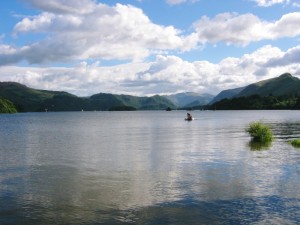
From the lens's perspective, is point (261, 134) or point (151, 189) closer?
point (151, 189)

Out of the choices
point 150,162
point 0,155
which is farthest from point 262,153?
point 0,155

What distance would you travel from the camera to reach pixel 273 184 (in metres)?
33.3

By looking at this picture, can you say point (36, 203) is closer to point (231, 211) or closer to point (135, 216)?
point (135, 216)

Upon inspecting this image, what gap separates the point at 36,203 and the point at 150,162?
2192 cm

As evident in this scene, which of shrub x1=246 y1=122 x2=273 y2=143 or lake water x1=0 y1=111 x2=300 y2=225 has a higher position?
shrub x1=246 y1=122 x2=273 y2=143

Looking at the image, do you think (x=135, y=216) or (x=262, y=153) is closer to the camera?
(x=135, y=216)

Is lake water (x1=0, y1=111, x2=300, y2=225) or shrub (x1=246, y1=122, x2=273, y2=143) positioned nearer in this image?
lake water (x1=0, y1=111, x2=300, y2=225)

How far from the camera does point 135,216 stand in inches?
951

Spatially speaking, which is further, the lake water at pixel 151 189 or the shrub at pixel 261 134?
the shrub at pixel 261 134

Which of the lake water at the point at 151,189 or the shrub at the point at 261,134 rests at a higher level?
the shrub at the point at 261,134

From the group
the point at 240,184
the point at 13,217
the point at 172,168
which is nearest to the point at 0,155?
the point at 172,168

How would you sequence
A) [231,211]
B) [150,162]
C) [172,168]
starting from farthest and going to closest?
[150,162], [172,168], [231,211]

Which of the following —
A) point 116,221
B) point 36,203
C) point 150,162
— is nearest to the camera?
point 116,221

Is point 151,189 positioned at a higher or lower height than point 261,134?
lower
